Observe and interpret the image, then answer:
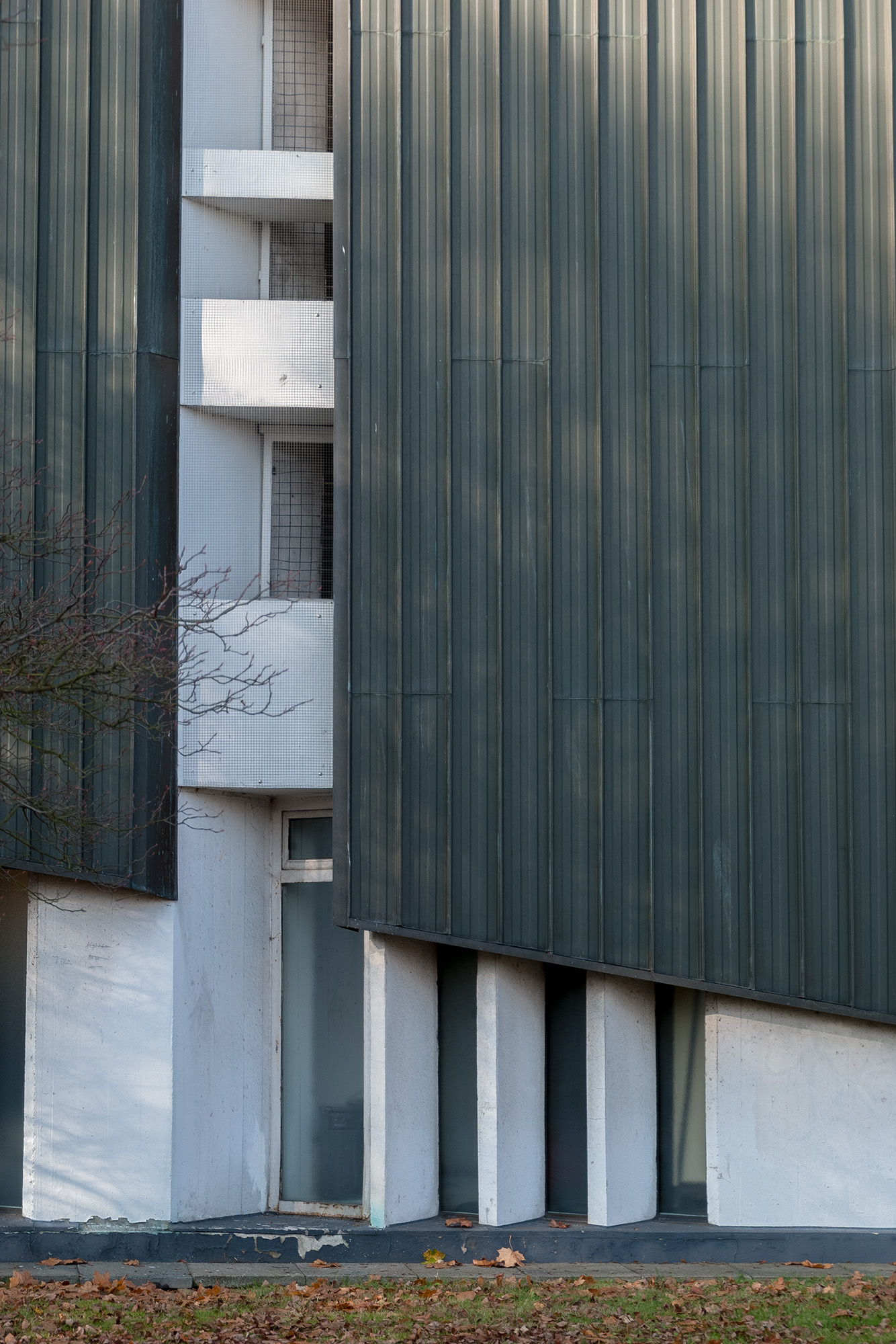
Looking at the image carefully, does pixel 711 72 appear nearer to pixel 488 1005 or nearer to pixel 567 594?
pixel 567 594

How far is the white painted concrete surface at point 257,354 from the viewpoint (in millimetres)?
14844

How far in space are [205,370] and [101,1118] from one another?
→ 7.05 metres

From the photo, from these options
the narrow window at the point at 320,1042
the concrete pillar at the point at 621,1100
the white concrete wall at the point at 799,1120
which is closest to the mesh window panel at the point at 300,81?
the narrow window at the point at 320,1042

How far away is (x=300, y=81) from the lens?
52.4 feet

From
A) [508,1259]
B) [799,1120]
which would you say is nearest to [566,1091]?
[508,1259]

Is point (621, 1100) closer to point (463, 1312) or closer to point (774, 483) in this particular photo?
point (463, 1312)

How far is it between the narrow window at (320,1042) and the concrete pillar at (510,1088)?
5.24 feet

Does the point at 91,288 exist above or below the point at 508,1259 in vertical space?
above

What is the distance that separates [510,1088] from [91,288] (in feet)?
27.2

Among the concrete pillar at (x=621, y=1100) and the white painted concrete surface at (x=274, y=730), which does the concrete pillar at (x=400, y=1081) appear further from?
the white painted concrete surface at (x=274, y=730)

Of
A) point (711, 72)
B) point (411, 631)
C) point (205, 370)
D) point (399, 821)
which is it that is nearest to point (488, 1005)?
point (399, 821)

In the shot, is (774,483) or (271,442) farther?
(271,442)

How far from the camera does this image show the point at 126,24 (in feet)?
47.3

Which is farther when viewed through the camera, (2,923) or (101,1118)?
(2,923)
